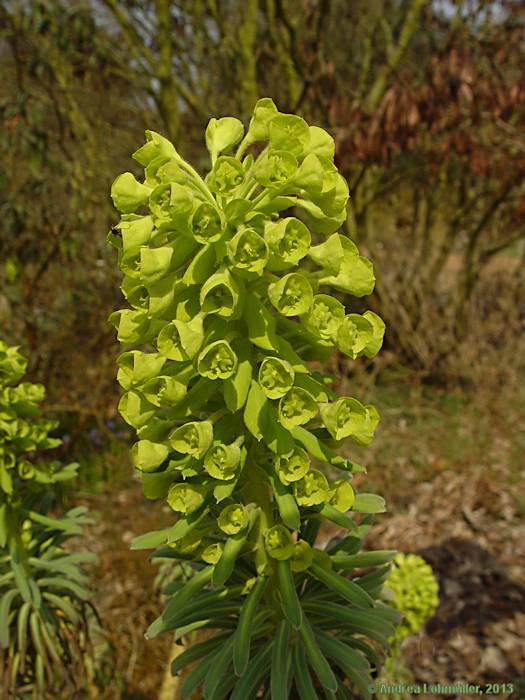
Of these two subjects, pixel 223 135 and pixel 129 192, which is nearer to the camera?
pixel 129 192

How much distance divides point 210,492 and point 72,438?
4495mm

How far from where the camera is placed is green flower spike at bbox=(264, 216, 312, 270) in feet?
4.51

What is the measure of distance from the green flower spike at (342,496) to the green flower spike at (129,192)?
2.99 feet

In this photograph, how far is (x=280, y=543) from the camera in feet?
5.38

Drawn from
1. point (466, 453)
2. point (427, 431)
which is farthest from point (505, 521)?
point (427, 431)

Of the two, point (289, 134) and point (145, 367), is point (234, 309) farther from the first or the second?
point (289, 134)

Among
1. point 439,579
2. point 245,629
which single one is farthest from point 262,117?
point 439,579

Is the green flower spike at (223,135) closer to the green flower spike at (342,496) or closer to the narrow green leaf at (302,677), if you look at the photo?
the green flower spike at (342,496)

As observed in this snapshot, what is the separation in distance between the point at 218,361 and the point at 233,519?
438 mm

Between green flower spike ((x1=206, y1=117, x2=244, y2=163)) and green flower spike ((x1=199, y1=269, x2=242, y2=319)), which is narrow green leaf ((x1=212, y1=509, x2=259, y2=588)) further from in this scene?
green flower spike ((x1=206, y1=117, x2=244, y2=163))

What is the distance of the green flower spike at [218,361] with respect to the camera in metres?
1.40

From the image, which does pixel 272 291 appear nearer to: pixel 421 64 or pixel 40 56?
pixel 40 56

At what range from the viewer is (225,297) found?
144cm

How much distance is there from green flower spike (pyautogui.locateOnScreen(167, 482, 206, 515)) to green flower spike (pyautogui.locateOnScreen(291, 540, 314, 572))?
0.34 m
